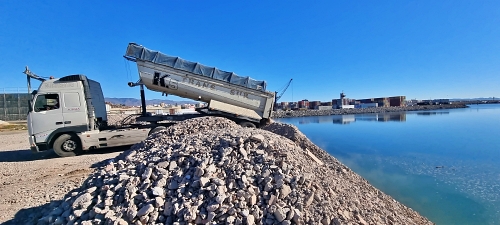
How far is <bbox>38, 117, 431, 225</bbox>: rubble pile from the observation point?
300cm

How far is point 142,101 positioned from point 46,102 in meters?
3.11

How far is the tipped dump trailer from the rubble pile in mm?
5726

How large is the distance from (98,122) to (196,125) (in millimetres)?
4622

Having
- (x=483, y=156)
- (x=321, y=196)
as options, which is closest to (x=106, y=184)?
(x=321, y=196)

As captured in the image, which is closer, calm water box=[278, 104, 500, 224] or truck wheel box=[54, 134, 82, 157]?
calm water box=[278, 104, 500, 224]

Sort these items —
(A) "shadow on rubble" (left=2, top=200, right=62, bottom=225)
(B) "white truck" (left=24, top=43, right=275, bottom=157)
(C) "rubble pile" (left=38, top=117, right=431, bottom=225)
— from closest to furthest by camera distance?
1. (C) "rubble pile" (left=38, top=117, right=431, bottom=225)
2. (A) "shadow on rubble" (left=2, top=200, right=62, bottom=225)
3. (B) "white truck" (left=24, top=43, right=275, bottom=157)

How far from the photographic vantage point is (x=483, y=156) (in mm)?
11359

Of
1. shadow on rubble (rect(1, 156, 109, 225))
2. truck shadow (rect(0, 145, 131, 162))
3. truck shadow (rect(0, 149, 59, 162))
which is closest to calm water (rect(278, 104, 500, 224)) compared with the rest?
shadow on rubble (rect(1, 156, 109, 225))

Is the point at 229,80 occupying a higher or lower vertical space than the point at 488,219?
higher

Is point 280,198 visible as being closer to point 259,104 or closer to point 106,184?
point 106,184

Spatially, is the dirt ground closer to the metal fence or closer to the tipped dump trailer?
the tipped dump trailer

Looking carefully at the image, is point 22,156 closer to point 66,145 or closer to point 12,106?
point 66,145

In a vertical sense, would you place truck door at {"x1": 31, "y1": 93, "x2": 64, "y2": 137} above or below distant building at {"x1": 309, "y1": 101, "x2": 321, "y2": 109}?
below

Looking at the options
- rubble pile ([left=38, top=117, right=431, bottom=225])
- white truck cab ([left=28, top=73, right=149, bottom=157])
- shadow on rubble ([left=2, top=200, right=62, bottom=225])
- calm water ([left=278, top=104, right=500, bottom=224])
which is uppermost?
white truck cab ([left=28, top=73, right=149, bottom=157])
